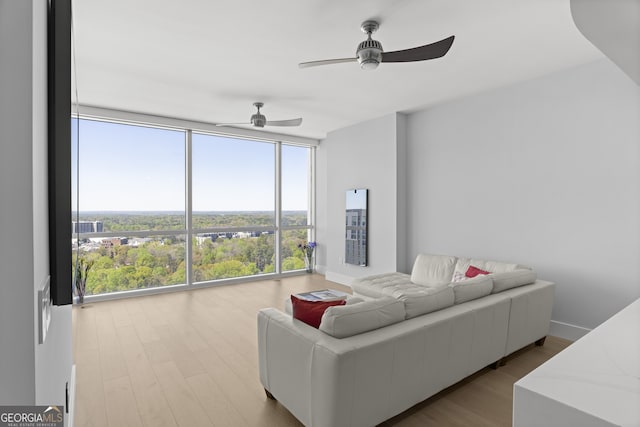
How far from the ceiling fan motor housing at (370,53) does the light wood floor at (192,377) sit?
8.25 ft

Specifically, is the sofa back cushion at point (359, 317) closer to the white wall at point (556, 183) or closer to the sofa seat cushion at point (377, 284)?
the sofa seat cushion at point (377, 284)

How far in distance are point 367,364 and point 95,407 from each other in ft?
6.48

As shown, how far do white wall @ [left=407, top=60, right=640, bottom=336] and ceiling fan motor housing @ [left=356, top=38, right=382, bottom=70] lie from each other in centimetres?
235

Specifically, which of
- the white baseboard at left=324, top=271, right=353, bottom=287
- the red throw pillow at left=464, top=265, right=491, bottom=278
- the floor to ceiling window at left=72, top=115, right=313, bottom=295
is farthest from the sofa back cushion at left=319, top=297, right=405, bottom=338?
the floor to ceiling window at left=72, top=115, right=313, bottom=295

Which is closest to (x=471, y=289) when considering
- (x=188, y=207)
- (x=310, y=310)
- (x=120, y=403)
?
(x=310, y=310)

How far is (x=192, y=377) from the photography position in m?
2.73

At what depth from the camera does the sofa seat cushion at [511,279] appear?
295 centimetres

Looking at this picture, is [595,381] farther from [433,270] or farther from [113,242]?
[113,242]

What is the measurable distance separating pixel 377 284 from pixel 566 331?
2033 millimetres

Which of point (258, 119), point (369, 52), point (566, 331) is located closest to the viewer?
point (369, 52)

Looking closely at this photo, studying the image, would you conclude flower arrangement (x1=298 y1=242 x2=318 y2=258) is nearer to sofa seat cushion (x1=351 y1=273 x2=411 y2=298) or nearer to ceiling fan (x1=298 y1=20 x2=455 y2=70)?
sofa seat cushion (x1=351 y1=273 x2=411 y2=298)

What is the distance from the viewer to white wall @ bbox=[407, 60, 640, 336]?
126 inches

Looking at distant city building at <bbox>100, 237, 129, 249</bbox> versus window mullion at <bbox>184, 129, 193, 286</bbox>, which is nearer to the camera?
distant city building at <bbox>100, 237, 129, 249</bbox>

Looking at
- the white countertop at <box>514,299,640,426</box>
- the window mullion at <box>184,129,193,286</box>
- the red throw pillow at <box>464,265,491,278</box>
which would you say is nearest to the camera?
the white countertop at <box>514,299,640,426</box>
